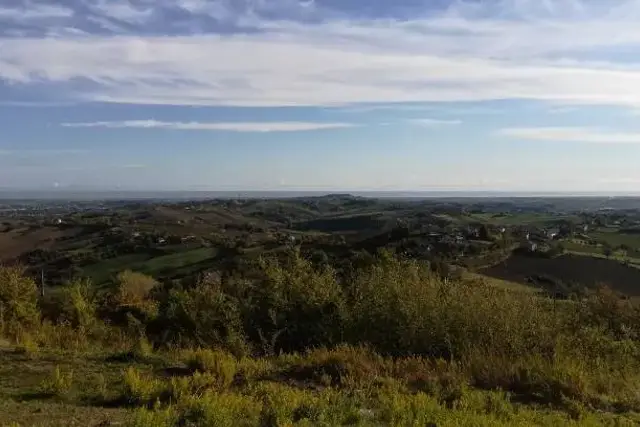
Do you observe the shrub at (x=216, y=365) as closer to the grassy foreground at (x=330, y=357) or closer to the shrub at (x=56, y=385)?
the grassy foreground at (x=330, y=357)

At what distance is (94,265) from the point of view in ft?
205

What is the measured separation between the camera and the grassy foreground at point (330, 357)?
25.9ft

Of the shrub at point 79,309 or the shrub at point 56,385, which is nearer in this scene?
the shrub at point 56,385

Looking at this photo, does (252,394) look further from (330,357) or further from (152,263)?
(152,263)

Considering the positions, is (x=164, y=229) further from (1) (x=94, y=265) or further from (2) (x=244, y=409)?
(2) (x=244, y=409)

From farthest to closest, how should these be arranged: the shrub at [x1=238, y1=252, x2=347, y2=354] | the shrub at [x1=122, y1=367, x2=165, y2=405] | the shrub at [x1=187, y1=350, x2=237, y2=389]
A: the shrub at [x1=238, y1=252, x2=347, y2=354] < the shrub at [x1=187, y1=350, x2=237, y2=389] < the shrub at [x1=122, y1=367, x2=165, y2=405]

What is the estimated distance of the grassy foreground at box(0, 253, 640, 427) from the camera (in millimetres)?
7891

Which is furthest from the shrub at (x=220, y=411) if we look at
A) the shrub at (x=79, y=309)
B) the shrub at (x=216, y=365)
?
the shrub at (x=79, y=309)

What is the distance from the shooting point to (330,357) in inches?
428

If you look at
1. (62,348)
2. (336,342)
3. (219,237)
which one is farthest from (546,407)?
(219,237)

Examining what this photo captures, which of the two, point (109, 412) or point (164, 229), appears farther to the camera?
point (164, 229)

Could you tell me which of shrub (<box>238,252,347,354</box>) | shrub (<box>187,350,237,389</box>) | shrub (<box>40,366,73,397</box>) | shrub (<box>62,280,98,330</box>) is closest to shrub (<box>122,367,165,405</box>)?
shrub (<box>40,366,73,397</box>)

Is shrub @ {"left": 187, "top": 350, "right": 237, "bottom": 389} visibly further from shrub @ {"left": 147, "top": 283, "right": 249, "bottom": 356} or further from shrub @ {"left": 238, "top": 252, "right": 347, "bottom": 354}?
shrub @ {"left": 238, "top": 252, "right": 347, "bottom": 354}

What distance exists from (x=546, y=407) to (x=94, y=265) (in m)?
58.9
